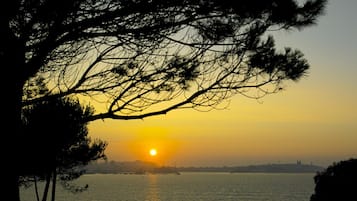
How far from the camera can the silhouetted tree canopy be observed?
39.1 feet

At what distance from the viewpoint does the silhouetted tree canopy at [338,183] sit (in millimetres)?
11912

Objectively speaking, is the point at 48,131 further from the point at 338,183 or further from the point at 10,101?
the point at 338,183

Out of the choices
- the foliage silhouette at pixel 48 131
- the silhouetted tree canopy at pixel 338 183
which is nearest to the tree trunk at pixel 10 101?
the foliage silhouette at pixel 48 131

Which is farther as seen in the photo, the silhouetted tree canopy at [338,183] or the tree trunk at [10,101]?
the silhouetted tree canopy at [338,183]

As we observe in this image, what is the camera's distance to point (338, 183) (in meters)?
12.4

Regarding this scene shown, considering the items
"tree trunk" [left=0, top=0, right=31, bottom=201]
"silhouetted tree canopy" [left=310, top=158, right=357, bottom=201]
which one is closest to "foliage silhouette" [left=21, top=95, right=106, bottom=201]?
"tree trunk" [left=0, top=0, right=31, bottom=201]

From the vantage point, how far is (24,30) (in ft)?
14.3

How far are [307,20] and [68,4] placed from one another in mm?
2133

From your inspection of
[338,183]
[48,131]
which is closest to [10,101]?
[48,131]

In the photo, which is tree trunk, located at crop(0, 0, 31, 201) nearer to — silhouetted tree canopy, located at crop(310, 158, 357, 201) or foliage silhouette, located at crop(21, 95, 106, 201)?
foliage silhouette, located at crop(21, 95, 106, 201)

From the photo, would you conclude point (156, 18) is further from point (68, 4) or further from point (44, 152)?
point (44, 152)

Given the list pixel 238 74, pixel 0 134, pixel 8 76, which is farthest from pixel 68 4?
pixel 238 74

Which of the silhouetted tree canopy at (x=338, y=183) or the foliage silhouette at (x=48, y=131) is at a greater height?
the foliage silhouette at (x=48, y=131)

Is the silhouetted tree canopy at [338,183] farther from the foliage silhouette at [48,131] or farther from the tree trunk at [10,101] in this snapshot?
the tree trunk at [10,101]
